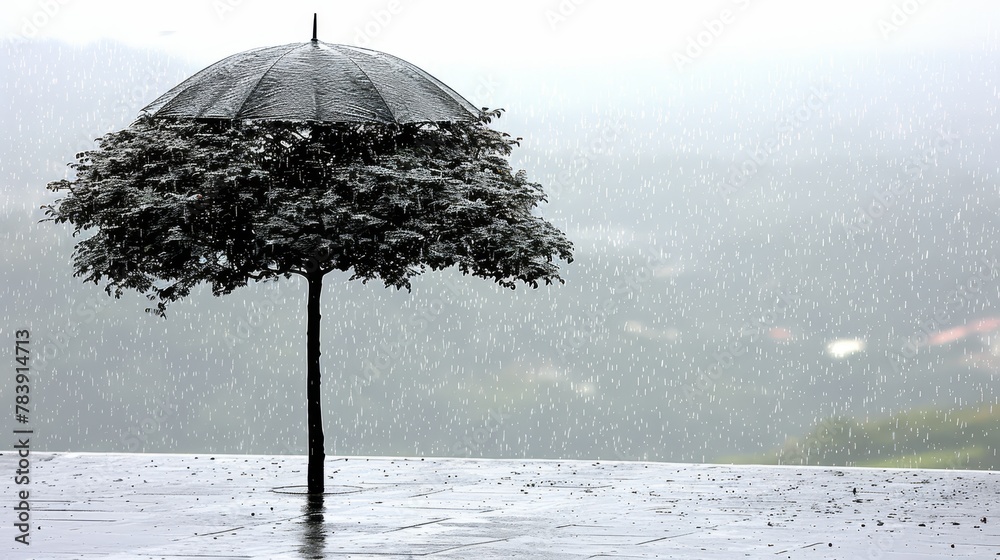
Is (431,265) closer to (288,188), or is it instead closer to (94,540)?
(288,188)

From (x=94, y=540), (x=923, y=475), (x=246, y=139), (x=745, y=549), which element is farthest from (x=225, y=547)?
(x=923, y=475)

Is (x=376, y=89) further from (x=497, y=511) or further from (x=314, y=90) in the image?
(x=497, y=511)

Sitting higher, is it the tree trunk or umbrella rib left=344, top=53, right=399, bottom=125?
umbrella rib left=344, top=53, right=399, bottom=125

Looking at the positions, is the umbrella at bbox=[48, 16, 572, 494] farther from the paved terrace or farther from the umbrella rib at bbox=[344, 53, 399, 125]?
the paved terrace

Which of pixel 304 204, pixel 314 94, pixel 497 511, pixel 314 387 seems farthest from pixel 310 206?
pixel 497 511

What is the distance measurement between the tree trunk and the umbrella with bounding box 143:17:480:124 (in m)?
2.46

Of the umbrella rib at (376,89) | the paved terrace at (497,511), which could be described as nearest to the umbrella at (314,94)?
the umbrella rib at (376,89)

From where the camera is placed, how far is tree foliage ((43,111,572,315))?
1447 centimetres

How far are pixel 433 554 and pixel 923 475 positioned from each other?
10438 mm

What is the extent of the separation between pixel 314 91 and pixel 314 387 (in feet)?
13.0

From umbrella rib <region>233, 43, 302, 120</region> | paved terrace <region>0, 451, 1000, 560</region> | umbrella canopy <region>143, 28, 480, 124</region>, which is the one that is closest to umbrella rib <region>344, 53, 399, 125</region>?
umbrella canopy <region>143, 28, 480, 124</region>

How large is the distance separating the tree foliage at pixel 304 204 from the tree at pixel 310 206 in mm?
17

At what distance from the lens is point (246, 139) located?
49.4 ft

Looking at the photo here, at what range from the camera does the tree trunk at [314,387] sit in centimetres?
1560
